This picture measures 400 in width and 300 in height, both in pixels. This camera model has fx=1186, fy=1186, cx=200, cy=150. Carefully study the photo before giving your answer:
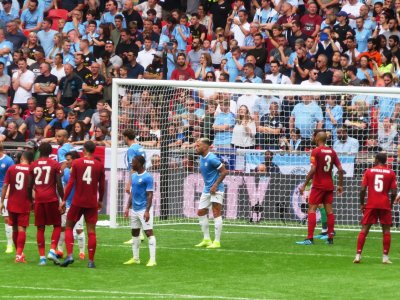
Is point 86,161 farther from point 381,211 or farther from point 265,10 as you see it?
point 265,10

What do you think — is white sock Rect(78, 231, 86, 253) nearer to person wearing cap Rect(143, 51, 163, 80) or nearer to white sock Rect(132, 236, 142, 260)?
white sock Rect(132, 236, 142, 260)

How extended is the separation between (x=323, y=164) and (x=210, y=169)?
2119 mm

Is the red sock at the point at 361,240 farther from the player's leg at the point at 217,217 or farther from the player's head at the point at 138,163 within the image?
the player's head at the point at 138,163

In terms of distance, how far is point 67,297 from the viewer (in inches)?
627

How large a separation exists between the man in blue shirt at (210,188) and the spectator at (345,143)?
150 inches

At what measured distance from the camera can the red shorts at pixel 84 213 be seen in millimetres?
18938

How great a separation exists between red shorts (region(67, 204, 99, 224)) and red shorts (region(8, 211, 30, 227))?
1.02m

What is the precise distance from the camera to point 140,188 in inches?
750

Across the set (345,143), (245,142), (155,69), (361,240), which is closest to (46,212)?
(361,240)

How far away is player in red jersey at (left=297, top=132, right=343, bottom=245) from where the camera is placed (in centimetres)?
2209

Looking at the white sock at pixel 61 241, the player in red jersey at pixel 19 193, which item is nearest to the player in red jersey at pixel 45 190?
the player in red jersey at pixel 19 193

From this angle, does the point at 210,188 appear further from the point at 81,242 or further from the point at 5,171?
the point at 5,171

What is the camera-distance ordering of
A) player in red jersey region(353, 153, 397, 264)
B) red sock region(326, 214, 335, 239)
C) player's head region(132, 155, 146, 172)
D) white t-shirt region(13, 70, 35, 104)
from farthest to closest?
white t-shirt region(13, 70, 35, 104) < red sock region(326, 214, 335, 239) < player in red jersey region(353, 153, 397, 264) < player's head region(132, 155, 146, 172)

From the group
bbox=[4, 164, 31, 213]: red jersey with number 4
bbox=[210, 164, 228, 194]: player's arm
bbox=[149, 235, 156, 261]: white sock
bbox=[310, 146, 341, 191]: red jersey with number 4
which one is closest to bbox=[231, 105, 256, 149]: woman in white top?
bbox=[310, 146, 341, 191]: red jersey with number 4
